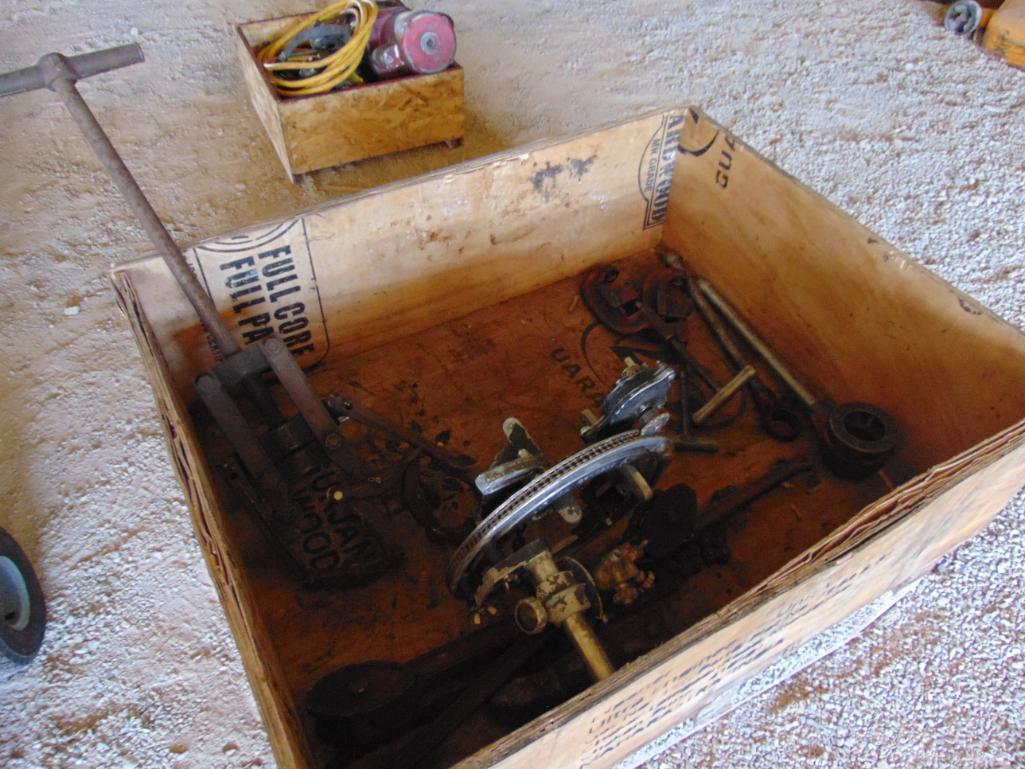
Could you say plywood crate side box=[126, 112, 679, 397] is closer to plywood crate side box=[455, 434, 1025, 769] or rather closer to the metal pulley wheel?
plywood crate side box=[455, 434, 1025, 769]

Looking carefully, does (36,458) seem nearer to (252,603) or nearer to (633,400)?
(252,603)

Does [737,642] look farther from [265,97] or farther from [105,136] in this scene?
[265,97]

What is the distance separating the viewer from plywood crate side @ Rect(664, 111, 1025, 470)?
139 centimetres

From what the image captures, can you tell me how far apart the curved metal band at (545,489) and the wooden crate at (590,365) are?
0.75ft

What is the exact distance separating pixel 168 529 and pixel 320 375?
442mm

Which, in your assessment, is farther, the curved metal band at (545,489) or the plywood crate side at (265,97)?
the plywood crate side at (265,97)

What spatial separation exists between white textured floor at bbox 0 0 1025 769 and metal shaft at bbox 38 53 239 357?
21.0 inches

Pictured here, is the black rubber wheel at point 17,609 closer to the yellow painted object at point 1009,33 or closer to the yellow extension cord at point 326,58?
the yellow extension cord at point 326,58

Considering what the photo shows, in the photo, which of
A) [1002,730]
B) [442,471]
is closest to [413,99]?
[442,471]

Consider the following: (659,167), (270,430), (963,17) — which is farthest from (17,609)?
(963,17)

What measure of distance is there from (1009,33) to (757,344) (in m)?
2.12

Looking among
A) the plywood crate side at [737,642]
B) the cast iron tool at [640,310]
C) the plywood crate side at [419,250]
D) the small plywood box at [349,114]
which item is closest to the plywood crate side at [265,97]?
the small plywood box at [349,114]

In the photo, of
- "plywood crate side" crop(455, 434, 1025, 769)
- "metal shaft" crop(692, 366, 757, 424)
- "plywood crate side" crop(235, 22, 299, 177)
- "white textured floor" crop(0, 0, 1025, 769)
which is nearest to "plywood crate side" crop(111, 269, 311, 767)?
"plywood crate side" crop(455, 434, 1025, 769)

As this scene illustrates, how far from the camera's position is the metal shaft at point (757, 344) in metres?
1.67
